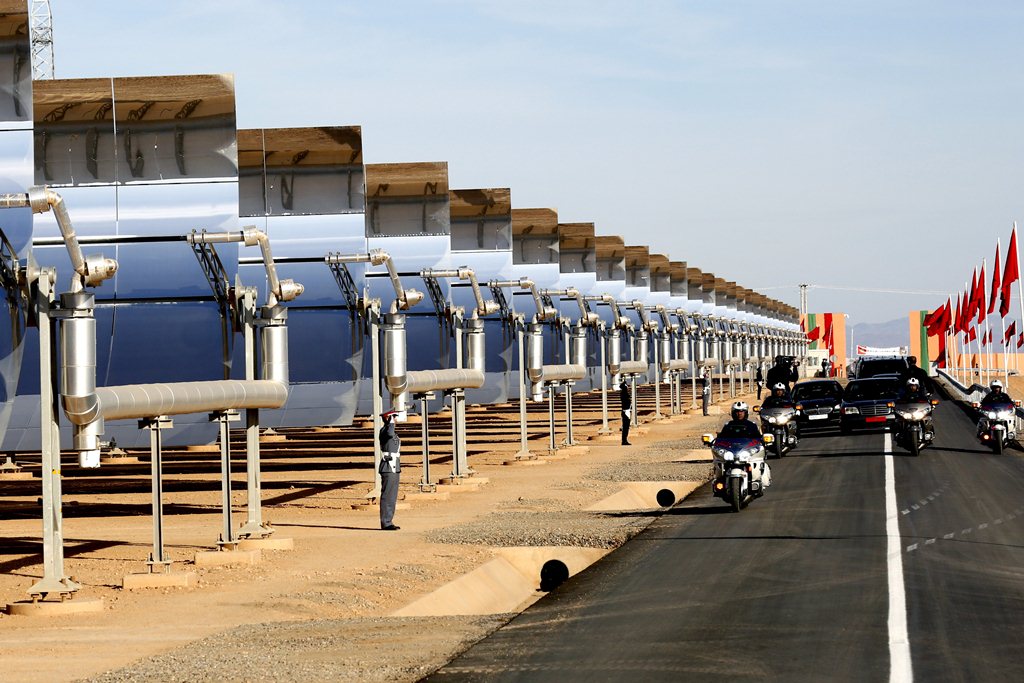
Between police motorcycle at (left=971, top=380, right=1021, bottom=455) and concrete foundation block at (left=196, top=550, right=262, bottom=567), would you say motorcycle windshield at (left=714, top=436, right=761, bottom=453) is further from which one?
police motorcycle at (left=971, top=380, right=1021, bottom=455)

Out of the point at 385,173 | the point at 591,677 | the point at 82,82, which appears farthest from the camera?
the point at 385,173

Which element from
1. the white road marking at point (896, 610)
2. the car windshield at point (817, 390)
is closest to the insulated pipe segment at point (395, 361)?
the white road marking at point (896, 610)

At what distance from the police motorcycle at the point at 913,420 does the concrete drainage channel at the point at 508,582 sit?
1931 cm

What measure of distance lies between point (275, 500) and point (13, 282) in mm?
9087

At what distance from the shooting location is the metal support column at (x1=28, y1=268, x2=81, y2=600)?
16.6 m

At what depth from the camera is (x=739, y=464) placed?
87.0ft

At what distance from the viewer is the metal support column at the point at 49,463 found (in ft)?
54.6

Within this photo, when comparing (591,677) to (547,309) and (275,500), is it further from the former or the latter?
(547,309)

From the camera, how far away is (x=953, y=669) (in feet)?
38.8

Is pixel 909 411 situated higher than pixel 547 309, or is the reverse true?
pixel 547 309

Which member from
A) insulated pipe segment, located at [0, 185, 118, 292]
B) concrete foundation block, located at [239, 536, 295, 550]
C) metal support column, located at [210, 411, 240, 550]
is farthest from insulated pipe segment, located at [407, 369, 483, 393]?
insulated pipe segment, located at [0, 185, 118, 292]

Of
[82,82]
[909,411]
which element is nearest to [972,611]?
[82,82]

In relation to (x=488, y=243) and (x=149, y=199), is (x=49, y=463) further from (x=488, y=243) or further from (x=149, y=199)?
(x=488, y=243)

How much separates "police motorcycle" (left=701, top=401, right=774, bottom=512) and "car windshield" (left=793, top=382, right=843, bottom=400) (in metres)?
24.1
